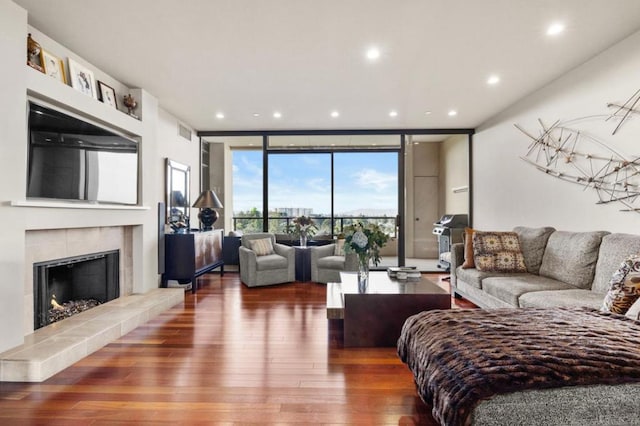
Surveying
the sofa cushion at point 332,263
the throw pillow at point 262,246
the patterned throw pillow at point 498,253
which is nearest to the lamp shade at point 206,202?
the throw pillow at point 262,246

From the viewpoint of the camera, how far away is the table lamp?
5371 mm

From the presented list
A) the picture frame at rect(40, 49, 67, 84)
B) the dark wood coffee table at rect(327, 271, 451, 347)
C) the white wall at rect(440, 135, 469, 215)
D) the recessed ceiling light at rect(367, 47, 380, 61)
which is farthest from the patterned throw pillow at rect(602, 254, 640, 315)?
the picture frame at rect(40, 49, 67, 84)

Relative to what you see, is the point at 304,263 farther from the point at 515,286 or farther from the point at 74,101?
the point at 74,101

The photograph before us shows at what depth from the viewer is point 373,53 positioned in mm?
3291

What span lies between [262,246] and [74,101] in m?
3.11

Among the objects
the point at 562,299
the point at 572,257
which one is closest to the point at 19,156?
the point at 562,299

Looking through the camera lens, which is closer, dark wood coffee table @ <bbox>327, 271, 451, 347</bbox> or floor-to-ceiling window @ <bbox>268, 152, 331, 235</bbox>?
dark wood coffee table @ <bbox>327, 271, 451, 347</bbox>

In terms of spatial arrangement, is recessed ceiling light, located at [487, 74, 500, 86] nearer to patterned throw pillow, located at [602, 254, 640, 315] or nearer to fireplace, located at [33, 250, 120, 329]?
patterned throw pillow, located at [602, 254, 640, 315]

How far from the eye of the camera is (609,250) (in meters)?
2.86

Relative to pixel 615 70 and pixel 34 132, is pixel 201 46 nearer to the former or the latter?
pixel 34 132

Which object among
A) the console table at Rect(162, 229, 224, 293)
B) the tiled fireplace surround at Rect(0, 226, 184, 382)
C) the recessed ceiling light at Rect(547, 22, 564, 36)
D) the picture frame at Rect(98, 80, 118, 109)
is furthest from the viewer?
the console table at Rect(162, 229, 224, 293)

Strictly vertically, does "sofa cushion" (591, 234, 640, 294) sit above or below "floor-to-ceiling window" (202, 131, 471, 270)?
below

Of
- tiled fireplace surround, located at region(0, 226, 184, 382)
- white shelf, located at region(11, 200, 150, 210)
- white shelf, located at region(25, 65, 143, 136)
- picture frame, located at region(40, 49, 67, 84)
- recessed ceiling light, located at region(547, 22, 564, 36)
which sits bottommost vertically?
tiled fireplace surround, located at region(0, 226, 184, 382)

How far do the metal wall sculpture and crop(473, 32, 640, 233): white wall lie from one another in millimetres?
59
